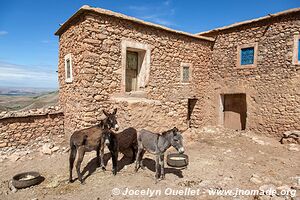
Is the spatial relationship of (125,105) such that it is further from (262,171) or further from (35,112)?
(262,171)

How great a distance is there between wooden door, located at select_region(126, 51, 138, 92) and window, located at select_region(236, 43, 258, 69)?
4924 mm

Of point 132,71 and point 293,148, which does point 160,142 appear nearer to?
point 132,71

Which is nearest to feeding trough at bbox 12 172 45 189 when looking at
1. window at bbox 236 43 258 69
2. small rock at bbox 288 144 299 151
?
small rock at bbox 288 144 299 151

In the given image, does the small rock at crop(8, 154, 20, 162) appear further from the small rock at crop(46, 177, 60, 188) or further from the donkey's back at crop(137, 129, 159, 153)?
the donkey's back at crop(137, 129, 159, 153)

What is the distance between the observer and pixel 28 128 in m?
7.20

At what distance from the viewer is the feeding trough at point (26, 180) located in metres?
4.43

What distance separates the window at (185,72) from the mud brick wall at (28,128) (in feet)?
18.4

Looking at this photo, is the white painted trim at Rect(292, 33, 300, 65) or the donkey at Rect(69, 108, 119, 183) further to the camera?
the white painted trim at Rect(292, 33, 300, 65)

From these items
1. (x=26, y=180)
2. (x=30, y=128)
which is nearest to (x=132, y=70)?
(x=30, y=128)

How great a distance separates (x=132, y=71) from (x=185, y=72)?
2814 mm

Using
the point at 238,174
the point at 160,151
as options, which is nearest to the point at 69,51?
the point at 160,151

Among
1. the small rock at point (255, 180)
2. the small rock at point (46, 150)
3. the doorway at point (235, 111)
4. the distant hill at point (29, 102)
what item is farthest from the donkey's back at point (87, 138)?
the distant hill at point (29, 102)

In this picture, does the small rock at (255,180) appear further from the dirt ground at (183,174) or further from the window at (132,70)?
the window at (132,70)

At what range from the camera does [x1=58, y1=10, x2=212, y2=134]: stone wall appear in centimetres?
646
